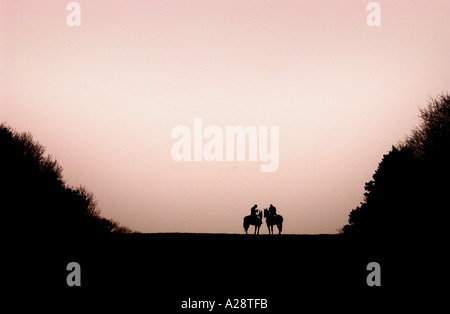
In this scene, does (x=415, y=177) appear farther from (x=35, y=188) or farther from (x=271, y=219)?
(x=35, y=188)

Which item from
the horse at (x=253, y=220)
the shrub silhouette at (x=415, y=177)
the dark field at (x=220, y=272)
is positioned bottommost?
the dark field at (x=220, y=272)

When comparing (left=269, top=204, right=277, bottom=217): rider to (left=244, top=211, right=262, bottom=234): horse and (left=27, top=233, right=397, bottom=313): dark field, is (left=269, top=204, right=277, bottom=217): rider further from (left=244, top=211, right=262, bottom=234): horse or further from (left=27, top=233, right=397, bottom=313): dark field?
(left=27, top=233, right=397, bottom=313): dark field

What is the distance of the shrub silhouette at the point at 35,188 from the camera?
1515 inches

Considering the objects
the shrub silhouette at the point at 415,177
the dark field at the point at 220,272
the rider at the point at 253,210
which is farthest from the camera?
the shrub silhouette at the point at 415,177

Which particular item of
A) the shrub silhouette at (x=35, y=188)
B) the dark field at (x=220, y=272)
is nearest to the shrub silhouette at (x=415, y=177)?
the dark field at (x=220, y=272)

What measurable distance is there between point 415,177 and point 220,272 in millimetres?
38037

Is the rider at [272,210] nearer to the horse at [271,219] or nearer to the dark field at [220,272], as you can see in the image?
the horse at [271,219]

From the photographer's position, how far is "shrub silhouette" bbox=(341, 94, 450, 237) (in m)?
42.1

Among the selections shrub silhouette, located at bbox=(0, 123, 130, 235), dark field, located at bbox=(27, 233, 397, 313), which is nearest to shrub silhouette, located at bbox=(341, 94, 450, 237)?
dark field, located at bbox=(27, 233, 397, 313)

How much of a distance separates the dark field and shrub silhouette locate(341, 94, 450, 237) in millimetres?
18834

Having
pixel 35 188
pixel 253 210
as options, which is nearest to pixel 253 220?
pixel 253 210

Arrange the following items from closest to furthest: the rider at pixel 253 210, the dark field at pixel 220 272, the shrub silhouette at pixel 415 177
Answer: the dark field at pixel 220 272
the rider at pixel 253 210
the shrub silhouette at pixel 415 177

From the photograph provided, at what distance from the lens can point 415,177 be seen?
50125 mm

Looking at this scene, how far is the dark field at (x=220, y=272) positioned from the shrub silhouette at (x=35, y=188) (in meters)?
14.7
